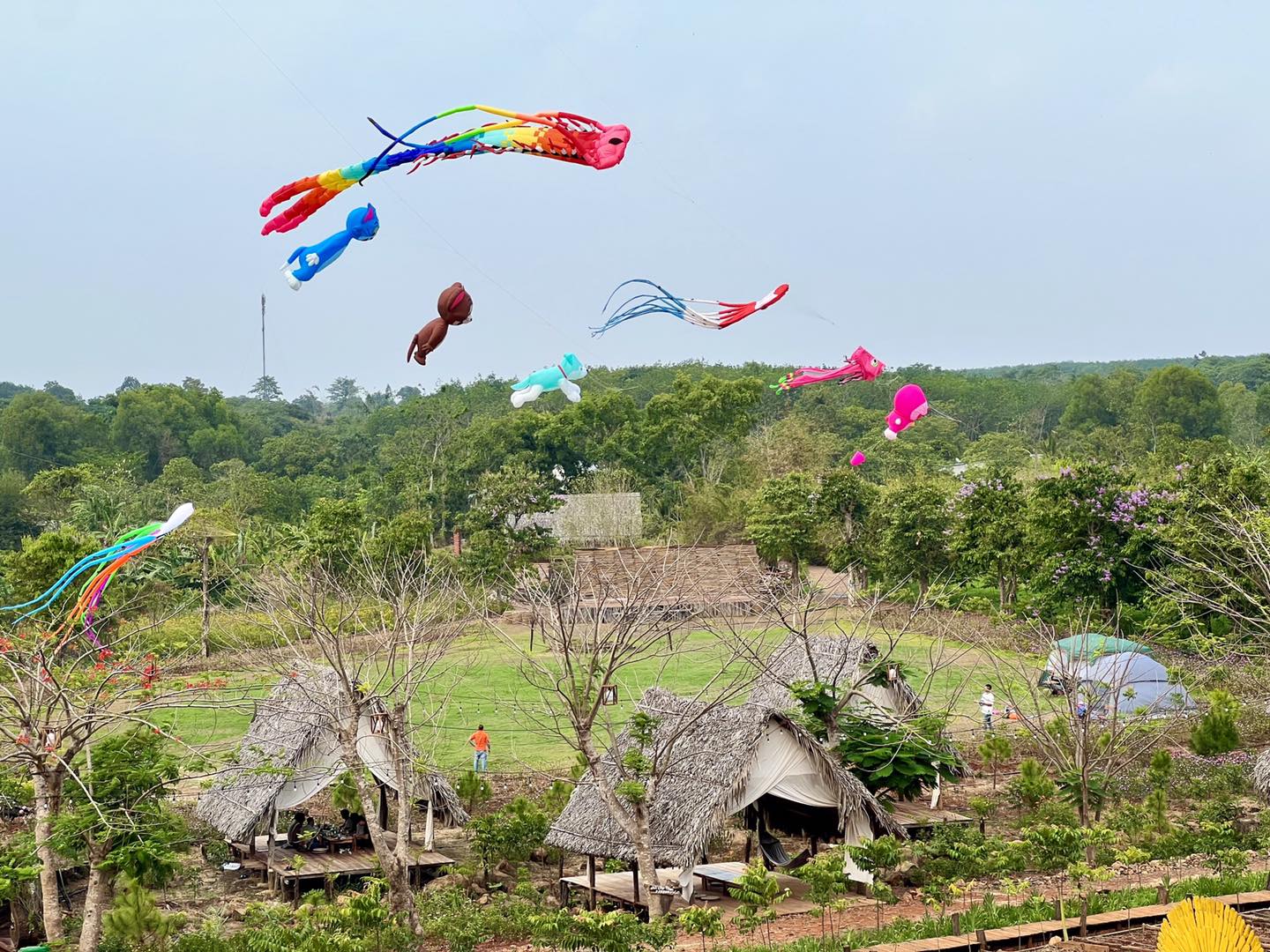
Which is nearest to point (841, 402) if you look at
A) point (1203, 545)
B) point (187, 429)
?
point (187, 429)

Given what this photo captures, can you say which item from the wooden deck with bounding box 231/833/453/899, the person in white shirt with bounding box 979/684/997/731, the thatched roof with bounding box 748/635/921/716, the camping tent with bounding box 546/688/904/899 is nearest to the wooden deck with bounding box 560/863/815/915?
the camping tent with bounding box 546/688/904/899

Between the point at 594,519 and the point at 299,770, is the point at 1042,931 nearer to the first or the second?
the point at 299,770

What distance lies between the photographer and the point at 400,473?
48.8 m

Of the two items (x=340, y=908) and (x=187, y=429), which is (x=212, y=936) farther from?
(x=187, y=429)

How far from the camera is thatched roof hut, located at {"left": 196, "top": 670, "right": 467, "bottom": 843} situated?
1425 cm

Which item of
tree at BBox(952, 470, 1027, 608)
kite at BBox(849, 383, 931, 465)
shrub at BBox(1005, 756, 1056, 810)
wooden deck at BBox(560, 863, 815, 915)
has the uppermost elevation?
kite at BBox(849, 383, 931, 465)

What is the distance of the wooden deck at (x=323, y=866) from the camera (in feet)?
44.7

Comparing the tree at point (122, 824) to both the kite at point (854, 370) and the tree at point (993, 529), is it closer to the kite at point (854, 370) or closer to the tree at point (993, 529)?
the kite at point (854, 370)

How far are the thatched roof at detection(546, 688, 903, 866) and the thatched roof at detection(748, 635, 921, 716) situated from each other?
163 cm

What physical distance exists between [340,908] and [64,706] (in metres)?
2.61

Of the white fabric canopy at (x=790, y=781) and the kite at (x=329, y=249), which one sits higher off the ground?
the kite at (x=329, y=249)

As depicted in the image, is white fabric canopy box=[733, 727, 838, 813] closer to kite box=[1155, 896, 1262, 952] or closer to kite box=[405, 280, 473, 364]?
kite box=[405, 280, 473, 364]

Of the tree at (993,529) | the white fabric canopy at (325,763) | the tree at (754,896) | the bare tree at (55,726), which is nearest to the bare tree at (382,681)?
the white fabric canopy at (325,763)

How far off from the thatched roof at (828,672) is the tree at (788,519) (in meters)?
18.0
